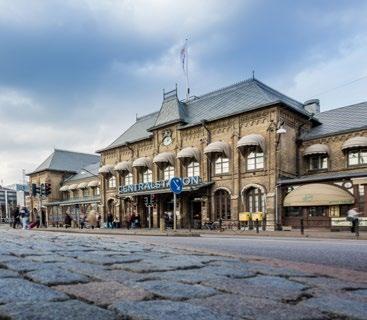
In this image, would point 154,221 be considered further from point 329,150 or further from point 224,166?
point 329,150

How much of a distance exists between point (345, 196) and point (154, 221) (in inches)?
764

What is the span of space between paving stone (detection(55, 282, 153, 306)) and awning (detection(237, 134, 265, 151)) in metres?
28.7

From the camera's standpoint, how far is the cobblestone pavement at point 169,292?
2.78 metres

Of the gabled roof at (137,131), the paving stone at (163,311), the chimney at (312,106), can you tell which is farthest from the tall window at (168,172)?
the paving stone at (163,311)

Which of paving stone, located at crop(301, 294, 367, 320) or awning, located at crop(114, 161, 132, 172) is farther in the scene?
awning, located at crop(114, 161, 132, 172)

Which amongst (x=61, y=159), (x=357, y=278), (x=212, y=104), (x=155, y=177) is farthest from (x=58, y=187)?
(x=357, y=278)

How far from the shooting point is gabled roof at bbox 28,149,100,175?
66.7 m

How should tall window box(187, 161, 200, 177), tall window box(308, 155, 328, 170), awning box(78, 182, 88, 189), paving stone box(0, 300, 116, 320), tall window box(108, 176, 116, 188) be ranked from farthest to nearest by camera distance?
awning box(78, 182, 88, 189), tall window box(108, 176, 116, 188), tall window box(187, 161, 200, 177), tall window box(308, 155, 328, 170), paving stone box(0, 300, 116, 320)

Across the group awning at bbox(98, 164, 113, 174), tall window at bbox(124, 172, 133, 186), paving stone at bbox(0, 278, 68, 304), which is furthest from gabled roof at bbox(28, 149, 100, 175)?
paving stone at bbox(0, 278, 68, 304)

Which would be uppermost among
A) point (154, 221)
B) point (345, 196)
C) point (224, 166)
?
point (224, 166)

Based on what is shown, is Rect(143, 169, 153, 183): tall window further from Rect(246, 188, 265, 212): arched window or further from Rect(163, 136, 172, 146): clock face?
Answer: Rect(246, 188, 265, 212): arched window

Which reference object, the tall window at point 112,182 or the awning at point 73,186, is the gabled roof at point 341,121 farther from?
the awning at point 73,186

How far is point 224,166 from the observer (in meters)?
35.3

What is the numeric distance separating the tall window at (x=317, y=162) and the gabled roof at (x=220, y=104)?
4018 millimetres
